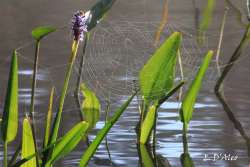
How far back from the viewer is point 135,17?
4.62 metres

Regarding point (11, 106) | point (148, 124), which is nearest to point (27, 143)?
point (11, 106)

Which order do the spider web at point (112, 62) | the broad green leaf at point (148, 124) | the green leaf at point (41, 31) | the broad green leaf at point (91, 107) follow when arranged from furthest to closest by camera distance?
1. the spider web at point (112, 62)
2. the broad green leaf at point (91, 107)
3. the broad green leaf at point (148, 124)
4. the green leaf at point (41, 31)

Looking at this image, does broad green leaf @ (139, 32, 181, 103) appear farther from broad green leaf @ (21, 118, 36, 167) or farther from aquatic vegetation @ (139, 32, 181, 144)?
broad green leaf @ (21, 118, 36, 167)

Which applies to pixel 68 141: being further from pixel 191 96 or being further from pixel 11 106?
pixel 191 96

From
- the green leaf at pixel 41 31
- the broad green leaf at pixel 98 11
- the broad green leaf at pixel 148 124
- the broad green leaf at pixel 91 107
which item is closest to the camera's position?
the green leaf at pixel 41 31

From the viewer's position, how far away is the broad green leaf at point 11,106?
77.9 inches

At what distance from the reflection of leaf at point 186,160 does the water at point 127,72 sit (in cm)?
2

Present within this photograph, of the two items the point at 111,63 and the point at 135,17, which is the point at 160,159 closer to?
the point at 111,63

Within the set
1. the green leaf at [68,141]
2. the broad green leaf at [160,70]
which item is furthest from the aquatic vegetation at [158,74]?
the green leaf at [68,141]

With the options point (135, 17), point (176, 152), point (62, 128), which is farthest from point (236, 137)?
point (135, 17)

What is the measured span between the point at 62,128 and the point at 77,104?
36cm

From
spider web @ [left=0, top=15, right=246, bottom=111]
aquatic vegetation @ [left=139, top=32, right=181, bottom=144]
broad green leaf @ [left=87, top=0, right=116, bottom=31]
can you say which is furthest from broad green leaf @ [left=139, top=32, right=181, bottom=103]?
spider web @ [left=0, top=15, right=246, bottom=111]

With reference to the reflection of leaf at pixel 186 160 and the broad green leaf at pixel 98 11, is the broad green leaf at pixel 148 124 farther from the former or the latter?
the broad green leaf at pixel 98 11

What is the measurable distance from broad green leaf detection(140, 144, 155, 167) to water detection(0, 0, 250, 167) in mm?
24
